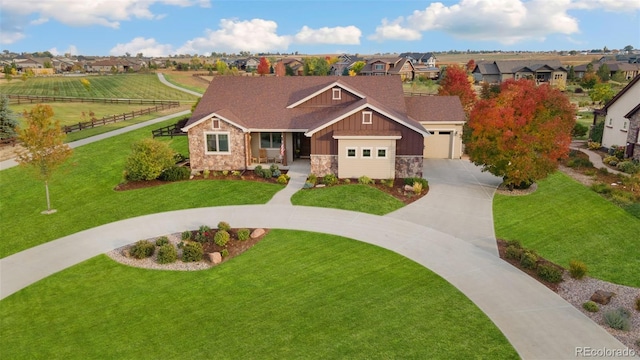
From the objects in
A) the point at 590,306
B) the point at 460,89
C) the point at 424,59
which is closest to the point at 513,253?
the point at 590,306

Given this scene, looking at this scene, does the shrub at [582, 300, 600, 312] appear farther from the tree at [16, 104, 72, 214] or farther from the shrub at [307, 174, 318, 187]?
the tree at [16, 104, 72, 214]

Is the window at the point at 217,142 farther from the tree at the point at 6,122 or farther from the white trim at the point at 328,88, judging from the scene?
the tree at the point at 6,122

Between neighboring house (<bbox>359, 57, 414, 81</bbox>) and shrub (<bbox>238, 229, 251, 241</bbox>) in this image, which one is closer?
shrub (<bbox>238, 229, 251, 241</bbox>)

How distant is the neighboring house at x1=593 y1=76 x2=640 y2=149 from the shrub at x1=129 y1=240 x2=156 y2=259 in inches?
1255

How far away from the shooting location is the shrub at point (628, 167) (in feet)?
89.9

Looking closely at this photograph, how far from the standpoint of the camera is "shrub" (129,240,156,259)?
1766cm

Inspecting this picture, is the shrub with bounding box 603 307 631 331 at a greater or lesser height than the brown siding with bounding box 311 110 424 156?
lesser

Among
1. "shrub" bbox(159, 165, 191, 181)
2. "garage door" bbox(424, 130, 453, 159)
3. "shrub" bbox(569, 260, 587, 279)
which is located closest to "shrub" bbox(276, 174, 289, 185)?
"shrub" bbox(159, 165, 191, 181)

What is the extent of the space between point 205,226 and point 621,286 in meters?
16.4

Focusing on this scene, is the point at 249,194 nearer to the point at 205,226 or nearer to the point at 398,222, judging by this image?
the point at 205,226

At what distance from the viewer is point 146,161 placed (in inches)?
1059

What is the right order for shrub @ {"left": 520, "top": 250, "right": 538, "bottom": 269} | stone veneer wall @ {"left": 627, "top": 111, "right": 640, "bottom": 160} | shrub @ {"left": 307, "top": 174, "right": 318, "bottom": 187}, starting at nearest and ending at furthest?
1. shrub @ {"left": 520, "top": 250, "right": 538, "bottom": 269}
2. shrub @ {"left": 307, "top": 174, "right": 318, "bottom": 187}
3. stone veneer wall @ {"left": 627, "top": 111, "right": 640, "bottom": 160}

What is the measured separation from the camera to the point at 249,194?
25312mm

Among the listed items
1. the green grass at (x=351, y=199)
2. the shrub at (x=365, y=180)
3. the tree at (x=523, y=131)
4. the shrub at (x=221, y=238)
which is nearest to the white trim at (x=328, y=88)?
the shrub at (x=365, y=180)
